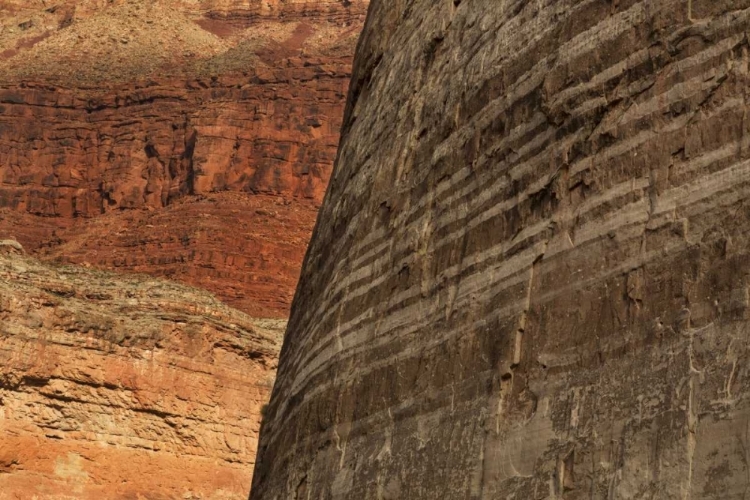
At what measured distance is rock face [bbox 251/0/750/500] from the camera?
4477 mm

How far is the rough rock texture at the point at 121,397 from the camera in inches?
1012

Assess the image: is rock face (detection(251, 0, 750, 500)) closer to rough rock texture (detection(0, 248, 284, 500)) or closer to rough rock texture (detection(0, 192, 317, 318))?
rough rock texture (detection(0, 248, 284, 500))

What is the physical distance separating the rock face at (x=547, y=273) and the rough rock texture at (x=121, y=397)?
1880cm

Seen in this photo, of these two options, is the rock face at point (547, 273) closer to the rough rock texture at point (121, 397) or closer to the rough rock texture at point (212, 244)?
the rough rock texture at point (121, 397)

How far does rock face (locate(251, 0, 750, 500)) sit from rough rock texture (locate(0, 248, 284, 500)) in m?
18.8

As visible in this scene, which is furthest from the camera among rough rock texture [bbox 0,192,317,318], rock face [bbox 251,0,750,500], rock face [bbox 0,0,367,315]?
rock face [bbox 0,0,367,315]

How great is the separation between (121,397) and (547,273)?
74.1 feet

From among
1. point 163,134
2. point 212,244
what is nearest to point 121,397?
point 212,244

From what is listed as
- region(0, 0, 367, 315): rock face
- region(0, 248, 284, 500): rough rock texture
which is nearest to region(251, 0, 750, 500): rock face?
region(0, 248, 284, 500): rough rock texture

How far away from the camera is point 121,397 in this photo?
88.7ft

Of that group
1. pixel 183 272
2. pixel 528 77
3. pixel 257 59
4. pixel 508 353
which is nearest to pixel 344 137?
pixel 528 77

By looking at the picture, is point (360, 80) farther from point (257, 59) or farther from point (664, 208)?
point (257, 59)

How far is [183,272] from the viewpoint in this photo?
58.7 m

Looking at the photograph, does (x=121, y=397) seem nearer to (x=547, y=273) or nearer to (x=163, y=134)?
(x=547, y=273)
